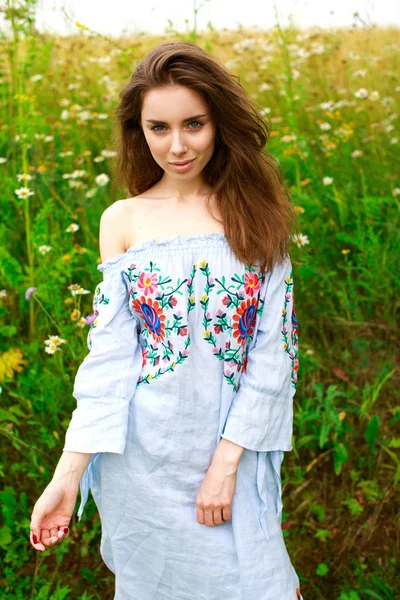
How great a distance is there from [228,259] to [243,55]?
263 cm

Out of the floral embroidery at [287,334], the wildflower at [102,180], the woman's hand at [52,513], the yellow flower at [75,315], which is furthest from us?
the wildflower at [102,180]

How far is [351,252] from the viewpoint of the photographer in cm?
279

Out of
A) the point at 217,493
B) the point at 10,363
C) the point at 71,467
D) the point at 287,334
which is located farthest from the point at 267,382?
the point at 10,363

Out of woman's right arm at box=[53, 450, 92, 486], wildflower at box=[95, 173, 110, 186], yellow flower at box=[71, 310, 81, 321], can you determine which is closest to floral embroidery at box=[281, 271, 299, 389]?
woman's right arm at box=[53, 450, 92, 486]

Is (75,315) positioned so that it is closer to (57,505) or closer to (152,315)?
(152,315)

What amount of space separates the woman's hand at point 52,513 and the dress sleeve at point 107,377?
83 millimetres

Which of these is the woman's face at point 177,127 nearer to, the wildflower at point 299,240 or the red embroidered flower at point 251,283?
the red embroidered flower at point 251,283

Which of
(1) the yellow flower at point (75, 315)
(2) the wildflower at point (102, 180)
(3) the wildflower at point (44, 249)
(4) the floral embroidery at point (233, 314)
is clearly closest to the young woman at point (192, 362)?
(4) the floral embroidery at point (233, 314)

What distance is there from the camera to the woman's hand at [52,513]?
4.64 ft

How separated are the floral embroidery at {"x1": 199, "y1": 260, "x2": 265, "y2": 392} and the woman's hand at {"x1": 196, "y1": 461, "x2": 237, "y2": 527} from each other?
18 centimetres

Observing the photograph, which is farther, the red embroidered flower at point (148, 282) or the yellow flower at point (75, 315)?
the yellow flower at point (75, 315)

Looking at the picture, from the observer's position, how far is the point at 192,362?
4.92ft

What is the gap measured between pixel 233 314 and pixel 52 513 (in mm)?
574

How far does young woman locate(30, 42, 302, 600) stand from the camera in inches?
57.6
